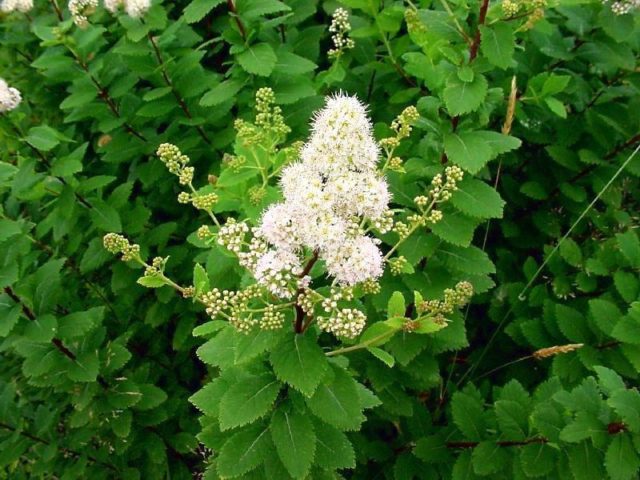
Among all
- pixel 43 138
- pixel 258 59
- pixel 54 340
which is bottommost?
pixel 54 340

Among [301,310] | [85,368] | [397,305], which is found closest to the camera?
[397,305]

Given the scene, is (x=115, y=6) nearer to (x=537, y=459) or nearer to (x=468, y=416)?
(x=468, y=416)

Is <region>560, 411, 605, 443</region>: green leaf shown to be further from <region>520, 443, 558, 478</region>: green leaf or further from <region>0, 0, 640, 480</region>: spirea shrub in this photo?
<region>520, 443, 558, 478</region>: green leaf

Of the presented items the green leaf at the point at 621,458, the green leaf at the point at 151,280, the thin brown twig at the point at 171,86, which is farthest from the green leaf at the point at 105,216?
the green leaf at the point at 621,458

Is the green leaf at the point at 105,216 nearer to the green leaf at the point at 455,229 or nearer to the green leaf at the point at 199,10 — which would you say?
the green leaf at the point at 199,10

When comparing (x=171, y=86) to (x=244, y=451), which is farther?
(x=171, y=86)

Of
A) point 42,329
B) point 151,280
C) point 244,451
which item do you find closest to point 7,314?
point 42,329
